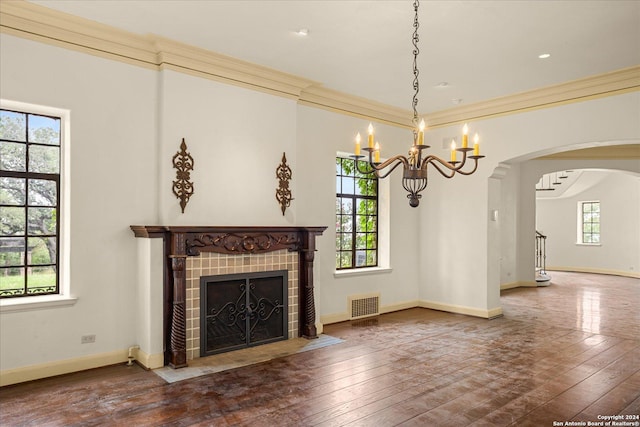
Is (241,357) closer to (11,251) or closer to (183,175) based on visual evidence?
(183,175)

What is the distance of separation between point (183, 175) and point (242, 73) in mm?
1365

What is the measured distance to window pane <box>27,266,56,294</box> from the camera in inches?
156

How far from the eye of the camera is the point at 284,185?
17.6 feet

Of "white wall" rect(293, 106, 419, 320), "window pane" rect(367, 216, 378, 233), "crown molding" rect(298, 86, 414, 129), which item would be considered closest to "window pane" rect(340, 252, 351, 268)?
"white wall" rect(293, 106, 419, 320)

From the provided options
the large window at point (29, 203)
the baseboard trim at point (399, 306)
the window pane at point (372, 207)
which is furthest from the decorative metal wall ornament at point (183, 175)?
the baseboard trim at point (399, 306)

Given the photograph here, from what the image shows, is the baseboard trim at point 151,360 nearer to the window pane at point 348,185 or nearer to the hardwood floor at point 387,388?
the hardwood floor at point 387,388

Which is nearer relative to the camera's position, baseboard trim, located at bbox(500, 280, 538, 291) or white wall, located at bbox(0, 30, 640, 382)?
white wall, located at bbox(0, 30, 640, 382)

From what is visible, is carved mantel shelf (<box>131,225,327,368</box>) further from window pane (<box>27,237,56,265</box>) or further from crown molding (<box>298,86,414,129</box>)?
crown molding (<box>298,86,414,129</box>)

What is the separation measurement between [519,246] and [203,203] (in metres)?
8.25

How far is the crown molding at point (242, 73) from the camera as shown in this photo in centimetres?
379

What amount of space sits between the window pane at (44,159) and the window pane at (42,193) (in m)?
0.11

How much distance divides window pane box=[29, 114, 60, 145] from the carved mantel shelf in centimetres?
109

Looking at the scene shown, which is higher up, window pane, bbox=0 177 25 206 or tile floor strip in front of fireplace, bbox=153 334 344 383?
window pane, bbox=0 177 25 206

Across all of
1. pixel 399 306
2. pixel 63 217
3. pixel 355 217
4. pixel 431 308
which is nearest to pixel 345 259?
pixel 355 217
